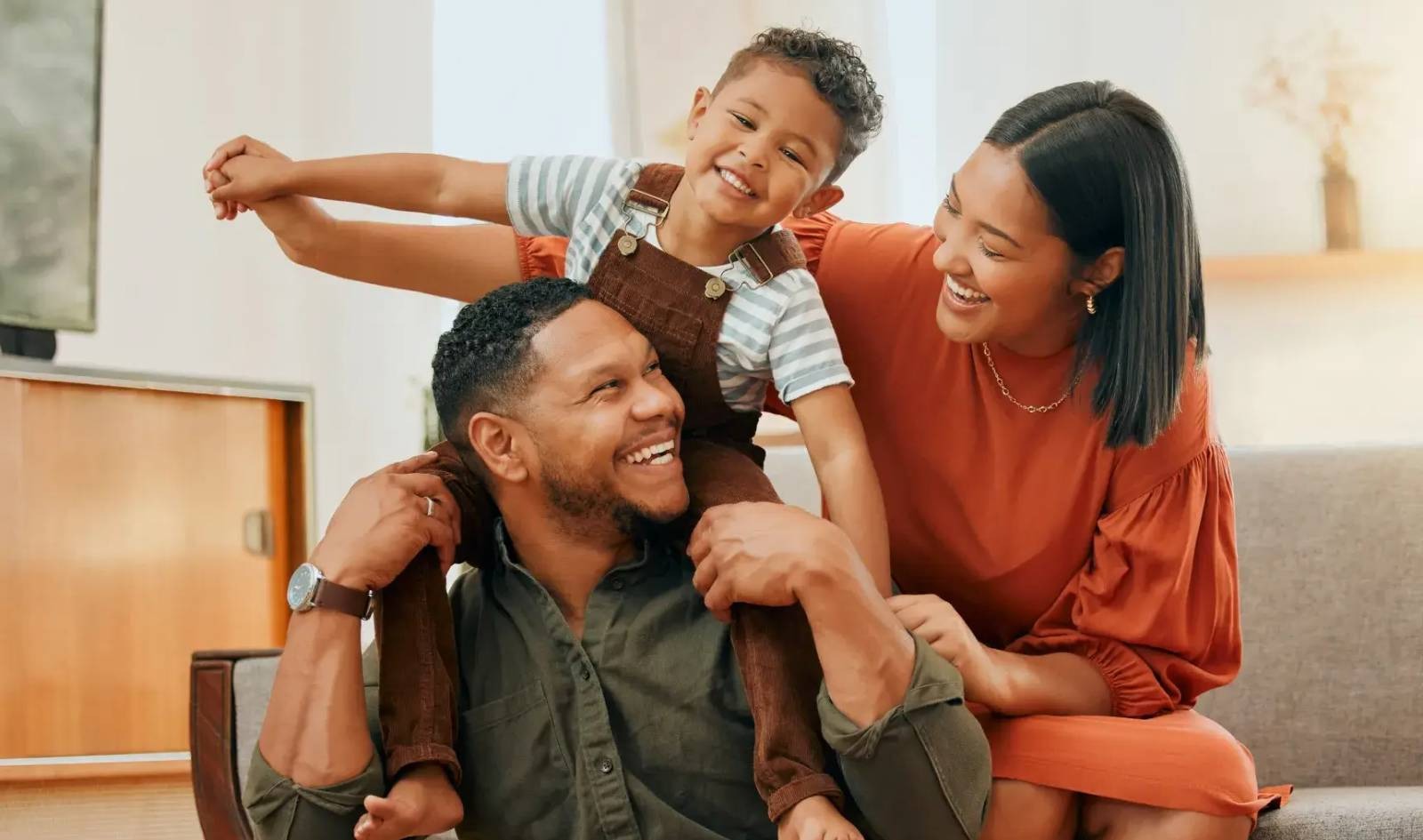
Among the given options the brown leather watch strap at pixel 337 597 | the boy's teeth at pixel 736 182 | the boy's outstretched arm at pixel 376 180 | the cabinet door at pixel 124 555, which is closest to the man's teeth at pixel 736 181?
the boy's teeth at pixel 736 182

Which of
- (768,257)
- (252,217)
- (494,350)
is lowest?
(494,350)

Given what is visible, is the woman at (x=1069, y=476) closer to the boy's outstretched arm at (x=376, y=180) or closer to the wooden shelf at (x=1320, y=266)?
the boy's outstretched arm at (x=376, y=180)

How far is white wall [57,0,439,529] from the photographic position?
3547 mm

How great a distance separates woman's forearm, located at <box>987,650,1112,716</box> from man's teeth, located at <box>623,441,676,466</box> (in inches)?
17.9

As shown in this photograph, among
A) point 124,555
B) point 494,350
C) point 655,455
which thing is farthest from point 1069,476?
point 124,555

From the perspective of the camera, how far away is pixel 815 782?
1576 mm

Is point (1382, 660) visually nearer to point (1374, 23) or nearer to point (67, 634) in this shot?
point (1374, 23)

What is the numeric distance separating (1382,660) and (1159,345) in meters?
1.06

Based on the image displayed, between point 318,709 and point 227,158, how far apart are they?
0.76m

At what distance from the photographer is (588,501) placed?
1.75m

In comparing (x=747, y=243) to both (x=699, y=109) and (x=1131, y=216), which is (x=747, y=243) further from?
(x=1131, y=216)

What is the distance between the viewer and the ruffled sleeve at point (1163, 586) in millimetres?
1758

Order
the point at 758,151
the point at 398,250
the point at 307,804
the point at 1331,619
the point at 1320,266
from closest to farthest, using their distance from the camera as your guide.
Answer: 1. the point at 307,804
2. the point at 758,151
3. the point at 398,250
4. the point at 1331,619
5. the point at 1320,266

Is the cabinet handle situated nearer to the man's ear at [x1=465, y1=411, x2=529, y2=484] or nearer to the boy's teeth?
the man's ear at [x1=465, y1=411, x2=529, y2=484]
